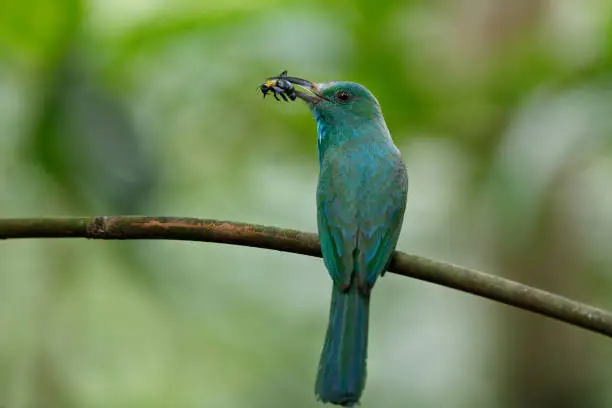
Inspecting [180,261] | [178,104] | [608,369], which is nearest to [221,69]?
[178,104]

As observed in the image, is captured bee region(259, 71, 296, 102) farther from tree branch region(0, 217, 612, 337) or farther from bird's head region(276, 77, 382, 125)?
tree branch region(0, 217, 612, 337)

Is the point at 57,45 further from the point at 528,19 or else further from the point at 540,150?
the point at 528,19

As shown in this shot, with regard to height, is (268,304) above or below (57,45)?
below

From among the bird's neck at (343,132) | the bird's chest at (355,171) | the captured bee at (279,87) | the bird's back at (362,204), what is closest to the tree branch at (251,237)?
the bird's back at (362,204)

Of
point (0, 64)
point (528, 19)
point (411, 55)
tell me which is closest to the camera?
point (0, 64)

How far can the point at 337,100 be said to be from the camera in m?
3.65

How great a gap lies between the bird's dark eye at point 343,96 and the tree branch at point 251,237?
60.1 inches

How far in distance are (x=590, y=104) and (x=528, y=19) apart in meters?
1.61

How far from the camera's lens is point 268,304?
568cm

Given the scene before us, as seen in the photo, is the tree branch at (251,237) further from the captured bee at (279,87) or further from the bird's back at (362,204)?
the captured bee at (279,87)

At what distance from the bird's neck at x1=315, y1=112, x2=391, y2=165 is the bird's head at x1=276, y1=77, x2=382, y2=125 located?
2 cm

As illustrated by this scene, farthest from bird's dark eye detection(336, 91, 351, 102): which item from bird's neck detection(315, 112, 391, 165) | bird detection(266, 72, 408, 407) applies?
bird's neck detection(315, 112, 391, 165)

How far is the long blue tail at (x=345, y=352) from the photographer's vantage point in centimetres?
226

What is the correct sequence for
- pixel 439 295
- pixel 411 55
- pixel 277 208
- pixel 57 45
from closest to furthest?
1. pixel 57 45
2. pixel 411 55
3. pixel 277 208
4. pixel 439 295
